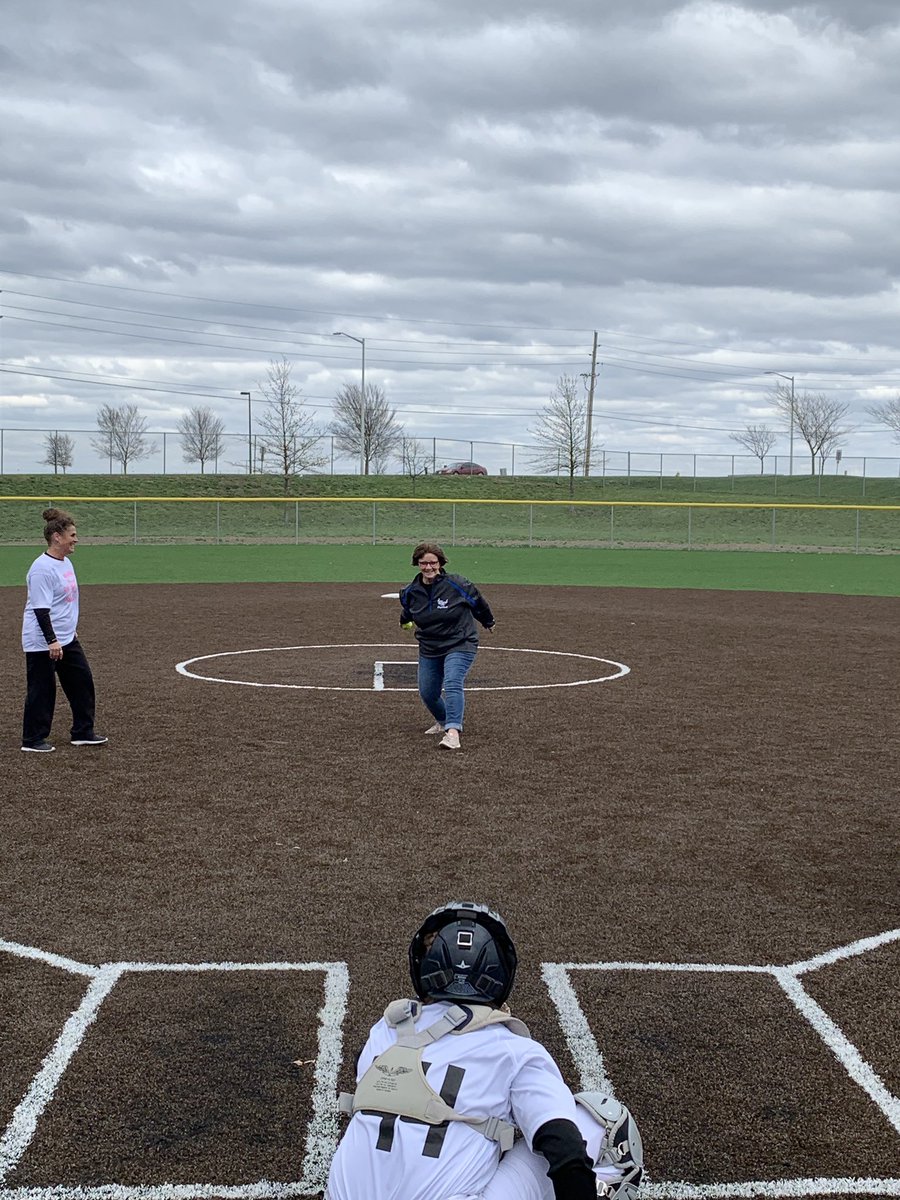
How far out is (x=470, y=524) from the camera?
181 ft

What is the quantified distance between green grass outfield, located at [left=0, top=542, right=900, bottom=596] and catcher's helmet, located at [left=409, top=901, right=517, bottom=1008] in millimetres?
26071

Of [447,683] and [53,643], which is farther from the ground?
[53,643]

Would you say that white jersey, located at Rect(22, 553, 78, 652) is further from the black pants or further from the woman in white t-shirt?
the black pants

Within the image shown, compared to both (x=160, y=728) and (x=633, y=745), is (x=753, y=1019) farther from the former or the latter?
(x=160, y=728)

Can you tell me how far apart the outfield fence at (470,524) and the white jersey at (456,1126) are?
39.7 meters

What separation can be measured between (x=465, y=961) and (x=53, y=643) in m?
7.66

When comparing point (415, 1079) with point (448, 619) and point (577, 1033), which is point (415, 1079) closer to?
point (577, 1033)

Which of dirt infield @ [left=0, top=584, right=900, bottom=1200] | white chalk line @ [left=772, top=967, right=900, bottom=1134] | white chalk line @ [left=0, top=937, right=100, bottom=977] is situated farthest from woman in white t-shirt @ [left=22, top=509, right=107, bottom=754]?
white chalk line @ [left=772, top=967, right=900, bottom=1134]

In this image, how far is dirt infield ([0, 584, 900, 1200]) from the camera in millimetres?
4465

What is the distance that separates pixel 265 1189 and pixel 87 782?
6066 millimetres

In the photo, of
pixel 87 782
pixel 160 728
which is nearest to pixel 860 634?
pixel 160 728

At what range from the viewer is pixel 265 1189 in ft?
13.2

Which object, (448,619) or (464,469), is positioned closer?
(448,619)

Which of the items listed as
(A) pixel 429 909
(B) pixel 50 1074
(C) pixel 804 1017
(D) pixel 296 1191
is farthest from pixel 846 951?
(B) pixel 50 1074
